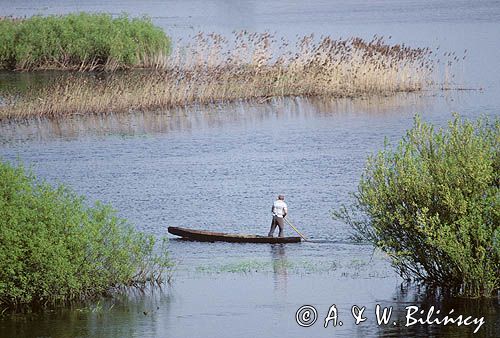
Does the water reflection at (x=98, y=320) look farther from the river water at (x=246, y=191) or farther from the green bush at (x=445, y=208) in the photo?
the green bush at (x=445, y=208)

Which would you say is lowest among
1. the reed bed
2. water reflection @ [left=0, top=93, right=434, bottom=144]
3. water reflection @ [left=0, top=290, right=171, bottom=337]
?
water reflection @ [left=0, top=290, right=171, bottom=337]

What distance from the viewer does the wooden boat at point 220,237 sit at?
32000mm

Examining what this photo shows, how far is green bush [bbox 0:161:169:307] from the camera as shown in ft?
77.8

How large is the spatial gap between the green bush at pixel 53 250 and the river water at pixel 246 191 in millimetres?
591

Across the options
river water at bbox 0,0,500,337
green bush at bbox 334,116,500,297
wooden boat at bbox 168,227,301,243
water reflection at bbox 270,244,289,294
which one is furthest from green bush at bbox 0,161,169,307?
wooden boat at bbox 168,227,301,243

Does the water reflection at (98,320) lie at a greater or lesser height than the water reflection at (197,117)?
lesser

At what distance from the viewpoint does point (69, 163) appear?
1898 inches

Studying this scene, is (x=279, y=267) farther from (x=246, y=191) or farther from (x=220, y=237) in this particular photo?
(x=246, y=191)

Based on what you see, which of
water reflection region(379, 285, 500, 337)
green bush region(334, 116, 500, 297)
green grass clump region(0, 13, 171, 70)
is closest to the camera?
water reflection region(379, 285, 500, 337)

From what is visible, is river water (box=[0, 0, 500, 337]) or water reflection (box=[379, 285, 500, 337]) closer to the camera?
water reflection (box=[379, 285, 500, 337])

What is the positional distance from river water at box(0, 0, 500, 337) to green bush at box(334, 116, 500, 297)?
787 mm

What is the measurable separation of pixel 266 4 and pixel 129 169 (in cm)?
12492

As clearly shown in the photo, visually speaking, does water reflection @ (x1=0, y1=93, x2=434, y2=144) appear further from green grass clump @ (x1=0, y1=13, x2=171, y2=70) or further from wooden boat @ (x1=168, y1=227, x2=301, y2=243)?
wooden boat @ (x1=168, y1=227, x2=301, y2=243)

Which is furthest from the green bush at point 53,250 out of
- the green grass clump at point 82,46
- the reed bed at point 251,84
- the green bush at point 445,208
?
the green grass clump at point 82,46
